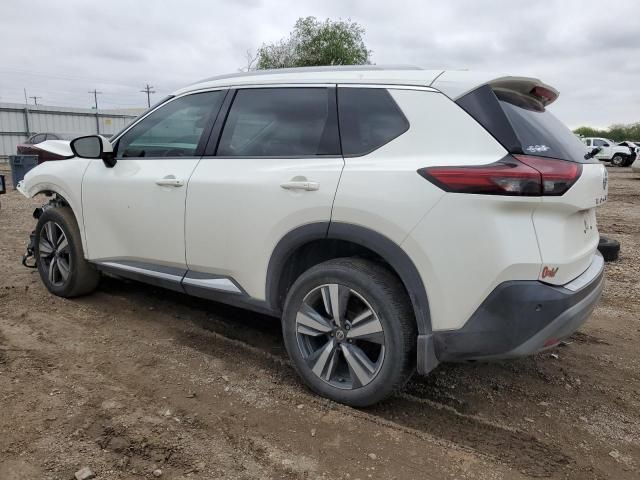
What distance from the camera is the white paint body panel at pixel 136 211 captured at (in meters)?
3.60

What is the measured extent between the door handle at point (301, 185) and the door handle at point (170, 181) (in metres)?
0.91

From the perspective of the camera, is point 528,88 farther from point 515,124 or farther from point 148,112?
point 148,112

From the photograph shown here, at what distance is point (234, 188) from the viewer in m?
3.24

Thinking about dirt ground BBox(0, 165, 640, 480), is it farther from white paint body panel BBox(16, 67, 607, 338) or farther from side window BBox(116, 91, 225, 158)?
side window BBox(116, 91, 225, 158)

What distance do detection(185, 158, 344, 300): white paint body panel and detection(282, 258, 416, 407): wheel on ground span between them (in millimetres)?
316

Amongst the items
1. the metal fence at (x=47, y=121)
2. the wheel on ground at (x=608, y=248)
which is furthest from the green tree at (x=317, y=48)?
the wheel on ground at (x=608, y=248)

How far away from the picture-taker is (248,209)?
3.15 metres

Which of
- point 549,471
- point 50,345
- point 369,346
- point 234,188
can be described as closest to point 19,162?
point 50,345

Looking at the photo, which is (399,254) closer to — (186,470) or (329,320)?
(329,320)

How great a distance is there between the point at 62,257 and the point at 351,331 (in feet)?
9.92

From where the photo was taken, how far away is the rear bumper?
242 cm

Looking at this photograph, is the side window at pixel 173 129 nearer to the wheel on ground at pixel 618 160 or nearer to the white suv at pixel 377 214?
the white suv at pixel 377 214

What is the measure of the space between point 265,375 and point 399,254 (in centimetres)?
132

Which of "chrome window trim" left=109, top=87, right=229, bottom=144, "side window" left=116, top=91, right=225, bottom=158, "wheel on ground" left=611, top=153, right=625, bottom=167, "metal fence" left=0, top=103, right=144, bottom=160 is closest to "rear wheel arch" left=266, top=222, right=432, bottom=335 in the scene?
"side window" left=116, top=91, right=225, bottom=158
